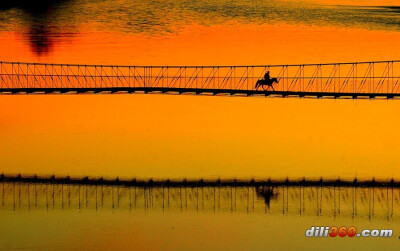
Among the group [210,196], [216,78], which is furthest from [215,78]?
[210,196]

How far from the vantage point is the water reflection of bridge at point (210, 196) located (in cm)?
6731

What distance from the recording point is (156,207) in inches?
2670

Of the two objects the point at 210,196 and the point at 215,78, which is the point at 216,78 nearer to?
the point at 215,78

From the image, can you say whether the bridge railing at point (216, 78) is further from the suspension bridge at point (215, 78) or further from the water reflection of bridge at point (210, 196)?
the water reflection of bridge at point (210, 196)

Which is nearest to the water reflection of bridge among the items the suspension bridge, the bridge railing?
the suspension bridge

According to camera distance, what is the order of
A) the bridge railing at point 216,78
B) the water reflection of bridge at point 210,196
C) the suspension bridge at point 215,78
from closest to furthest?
the water reflection of bridge at point 210,196, the suspension bridge at point 215,78, the bridge railing at point 216,78

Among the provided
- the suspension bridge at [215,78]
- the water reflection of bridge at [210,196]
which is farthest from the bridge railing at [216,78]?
the water reflection of bridge at [210,196]

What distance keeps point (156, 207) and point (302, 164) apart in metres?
14.0

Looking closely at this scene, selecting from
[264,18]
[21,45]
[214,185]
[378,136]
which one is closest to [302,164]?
[214,185]

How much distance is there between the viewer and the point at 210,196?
72.5 meters

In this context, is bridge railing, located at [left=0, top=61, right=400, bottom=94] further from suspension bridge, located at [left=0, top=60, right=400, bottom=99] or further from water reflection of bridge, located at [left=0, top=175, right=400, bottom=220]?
water reflection of bridge, located at [left=0, top=175, right=400, bottom=220]

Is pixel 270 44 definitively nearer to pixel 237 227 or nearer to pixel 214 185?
pixel 214 185

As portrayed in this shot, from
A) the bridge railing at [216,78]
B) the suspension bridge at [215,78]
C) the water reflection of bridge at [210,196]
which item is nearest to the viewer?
the water reflection of bridge at [210,196]

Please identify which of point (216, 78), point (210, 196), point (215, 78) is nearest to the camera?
point (210, 196)
